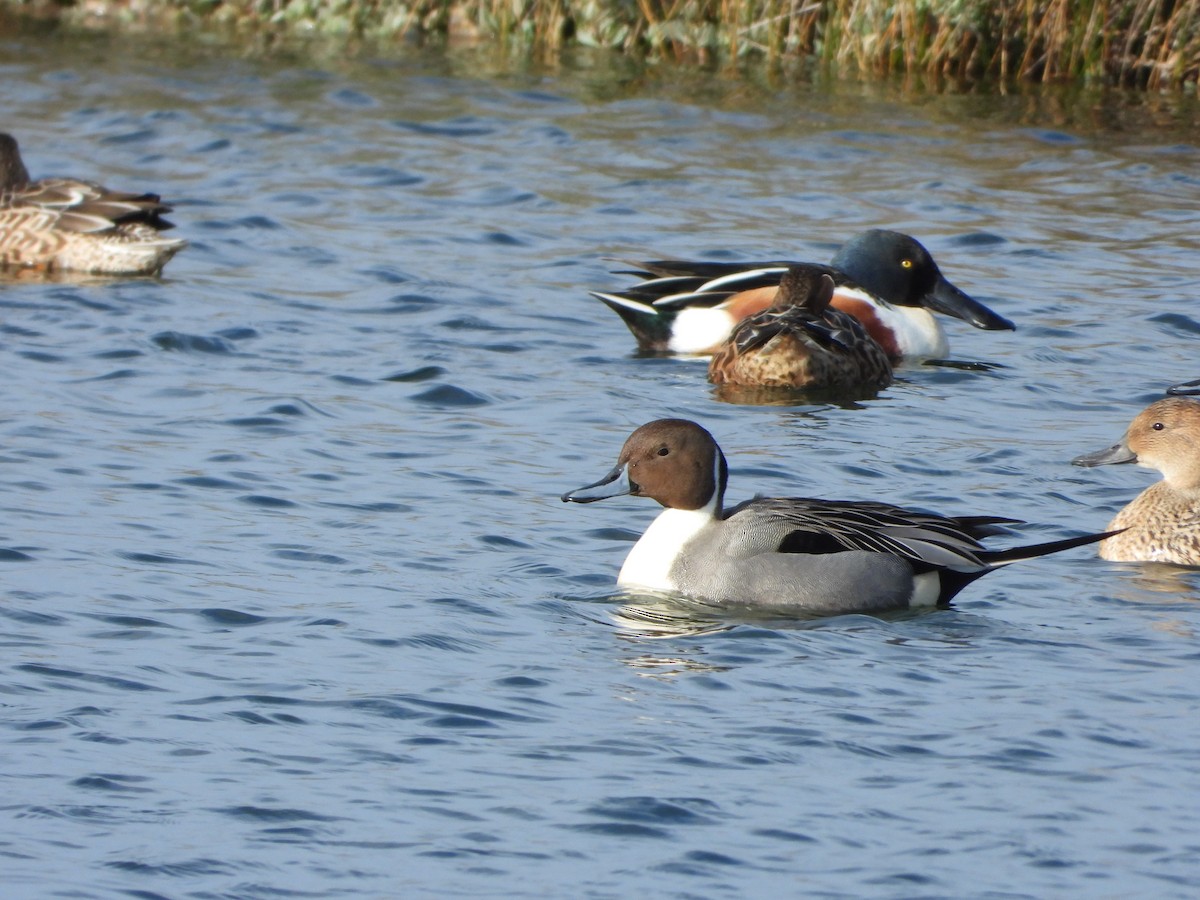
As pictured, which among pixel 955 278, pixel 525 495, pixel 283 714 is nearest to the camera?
pixel 283 714

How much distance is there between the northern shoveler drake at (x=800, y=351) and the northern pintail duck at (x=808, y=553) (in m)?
2.90

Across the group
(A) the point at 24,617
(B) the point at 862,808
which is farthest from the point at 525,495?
(B) the point at 862,808

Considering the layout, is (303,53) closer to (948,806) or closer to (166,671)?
(166,671)

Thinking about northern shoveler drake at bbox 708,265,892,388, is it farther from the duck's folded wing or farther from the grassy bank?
the grassy bank

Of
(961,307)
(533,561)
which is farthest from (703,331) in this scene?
(533,561)

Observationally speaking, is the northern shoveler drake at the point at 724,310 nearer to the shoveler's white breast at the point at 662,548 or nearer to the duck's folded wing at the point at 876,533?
the shoveler's white breast at the point at 662,548

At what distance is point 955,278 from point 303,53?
330 inches

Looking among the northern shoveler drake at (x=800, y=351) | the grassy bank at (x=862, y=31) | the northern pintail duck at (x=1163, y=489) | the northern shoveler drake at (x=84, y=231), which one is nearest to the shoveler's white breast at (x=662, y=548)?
the northern pintail duck at (x=1163, y=489)

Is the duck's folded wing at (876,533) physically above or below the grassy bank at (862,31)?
below

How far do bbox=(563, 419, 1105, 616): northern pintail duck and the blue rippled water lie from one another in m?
0.12

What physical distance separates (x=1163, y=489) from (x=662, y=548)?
1.98 m

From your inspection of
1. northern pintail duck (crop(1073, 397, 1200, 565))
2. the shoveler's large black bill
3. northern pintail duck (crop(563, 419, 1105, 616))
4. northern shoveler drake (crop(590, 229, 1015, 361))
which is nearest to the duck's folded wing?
northern pintail duck (crop(563, 419, 1105, 616))

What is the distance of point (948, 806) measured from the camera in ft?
16.5

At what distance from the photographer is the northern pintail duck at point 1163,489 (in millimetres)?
7391
